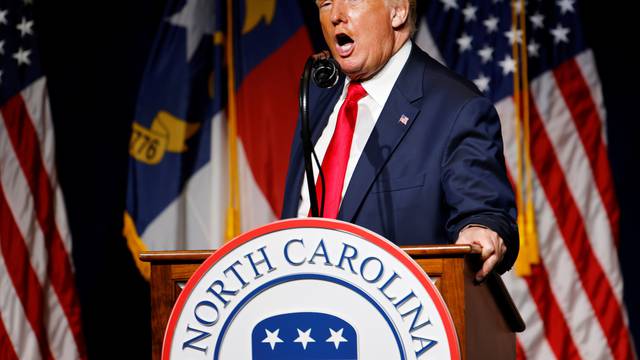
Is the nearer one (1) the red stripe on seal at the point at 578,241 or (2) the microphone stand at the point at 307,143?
(2) the microphone stand at the point at 307,143

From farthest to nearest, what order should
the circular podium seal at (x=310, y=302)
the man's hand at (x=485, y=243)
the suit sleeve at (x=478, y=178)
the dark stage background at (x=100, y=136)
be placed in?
1. the dark stage background at (x=100, y=136)
2. the suit sleeve at (x=478, y=178)
3. the man's hand at (x=485, y=243)
4. the circular podium seal at (x=310, y=302)

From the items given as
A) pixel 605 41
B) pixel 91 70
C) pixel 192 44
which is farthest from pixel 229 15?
pixel 605 41

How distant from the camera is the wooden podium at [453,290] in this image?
120cm

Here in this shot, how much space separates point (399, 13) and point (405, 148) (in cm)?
40

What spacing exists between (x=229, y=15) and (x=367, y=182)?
7.25ft

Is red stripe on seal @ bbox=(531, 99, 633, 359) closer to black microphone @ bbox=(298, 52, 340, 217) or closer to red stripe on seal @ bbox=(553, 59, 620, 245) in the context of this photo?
red stripe on seal @ bbox=(553, 59, 620, 245)

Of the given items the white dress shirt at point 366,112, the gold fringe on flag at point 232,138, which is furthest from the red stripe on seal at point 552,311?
the white dress shirt at point 366,112

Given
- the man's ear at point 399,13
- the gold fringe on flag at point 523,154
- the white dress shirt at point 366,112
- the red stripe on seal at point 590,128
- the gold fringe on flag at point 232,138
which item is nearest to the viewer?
the white dress shirt at point 366,112

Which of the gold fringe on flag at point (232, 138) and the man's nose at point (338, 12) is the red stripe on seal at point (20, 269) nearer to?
the gold fringe on flag at point (232, 138)

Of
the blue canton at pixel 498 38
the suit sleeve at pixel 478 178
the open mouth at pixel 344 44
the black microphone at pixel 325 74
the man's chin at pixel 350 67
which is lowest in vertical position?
the suit sleeve at pixel 478 178

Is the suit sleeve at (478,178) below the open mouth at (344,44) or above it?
below

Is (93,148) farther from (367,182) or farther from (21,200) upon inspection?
(367,182)

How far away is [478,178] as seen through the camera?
5.14ft

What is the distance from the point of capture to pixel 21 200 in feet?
11.2
